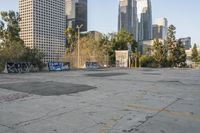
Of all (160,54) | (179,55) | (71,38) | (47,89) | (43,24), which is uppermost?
(43,24)

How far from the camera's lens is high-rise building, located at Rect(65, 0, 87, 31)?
97375 millimetres

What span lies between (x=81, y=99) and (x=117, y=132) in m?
4.87

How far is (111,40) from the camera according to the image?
8975cm

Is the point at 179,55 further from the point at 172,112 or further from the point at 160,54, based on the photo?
the point at 172,112

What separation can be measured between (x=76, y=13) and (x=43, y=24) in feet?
74.6

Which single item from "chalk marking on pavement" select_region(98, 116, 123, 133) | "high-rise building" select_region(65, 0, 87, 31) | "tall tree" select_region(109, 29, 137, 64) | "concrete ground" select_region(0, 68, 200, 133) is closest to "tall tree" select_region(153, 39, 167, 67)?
"tall tree" select_region(109, 29, 137, 64)

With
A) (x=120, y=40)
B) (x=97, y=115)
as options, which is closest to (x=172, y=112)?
(x=97, y=115)

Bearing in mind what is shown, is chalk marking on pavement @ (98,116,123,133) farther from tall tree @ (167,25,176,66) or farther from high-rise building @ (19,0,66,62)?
tall tree @ (167,25,176,66)

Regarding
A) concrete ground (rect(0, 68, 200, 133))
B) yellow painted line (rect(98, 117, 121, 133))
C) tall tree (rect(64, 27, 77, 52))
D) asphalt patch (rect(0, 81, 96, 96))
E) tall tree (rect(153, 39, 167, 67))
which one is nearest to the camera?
yellow painted line (rect(98, 117, 121, 133))

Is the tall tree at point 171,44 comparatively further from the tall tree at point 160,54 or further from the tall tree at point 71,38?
the tall tree at point 71,38

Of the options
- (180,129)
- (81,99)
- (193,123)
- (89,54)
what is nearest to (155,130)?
(180,129)

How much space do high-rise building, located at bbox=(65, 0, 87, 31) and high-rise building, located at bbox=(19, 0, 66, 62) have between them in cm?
882

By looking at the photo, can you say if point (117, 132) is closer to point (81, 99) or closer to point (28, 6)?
point (81, 99)

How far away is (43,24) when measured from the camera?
3273 inches
